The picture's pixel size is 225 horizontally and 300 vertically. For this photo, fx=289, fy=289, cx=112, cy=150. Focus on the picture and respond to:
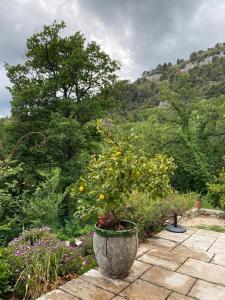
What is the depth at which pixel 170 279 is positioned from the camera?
3.29 metres

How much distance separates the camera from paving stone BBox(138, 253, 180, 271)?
3.63 metres

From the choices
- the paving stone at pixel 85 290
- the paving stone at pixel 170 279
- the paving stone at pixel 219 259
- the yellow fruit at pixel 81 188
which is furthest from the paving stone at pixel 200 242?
the yellow fruit at pixel 81 188

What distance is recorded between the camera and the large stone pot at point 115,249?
3.08 m

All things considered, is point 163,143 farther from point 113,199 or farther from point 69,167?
point 113,199

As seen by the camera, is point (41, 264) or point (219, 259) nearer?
point (41, 264)

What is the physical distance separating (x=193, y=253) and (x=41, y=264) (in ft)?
7.26

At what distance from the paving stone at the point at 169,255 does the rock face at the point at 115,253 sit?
0.90 metres

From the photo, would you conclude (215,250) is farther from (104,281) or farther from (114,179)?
(114,179)

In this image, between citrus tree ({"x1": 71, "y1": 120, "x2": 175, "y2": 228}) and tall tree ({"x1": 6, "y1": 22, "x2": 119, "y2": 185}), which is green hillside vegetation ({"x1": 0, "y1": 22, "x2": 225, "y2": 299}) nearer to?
tall tree ({"x1": 6, "y1": 22, "x2": 119, "y2": 185})

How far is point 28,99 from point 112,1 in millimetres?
4782

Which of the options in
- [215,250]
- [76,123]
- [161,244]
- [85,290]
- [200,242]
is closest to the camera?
→ [85,290]

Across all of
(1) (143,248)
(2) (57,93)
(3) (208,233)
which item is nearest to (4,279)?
(1) (143,248)

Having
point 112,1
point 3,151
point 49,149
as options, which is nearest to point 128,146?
point 112,1

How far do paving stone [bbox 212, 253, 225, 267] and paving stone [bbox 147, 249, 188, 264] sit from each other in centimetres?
38
